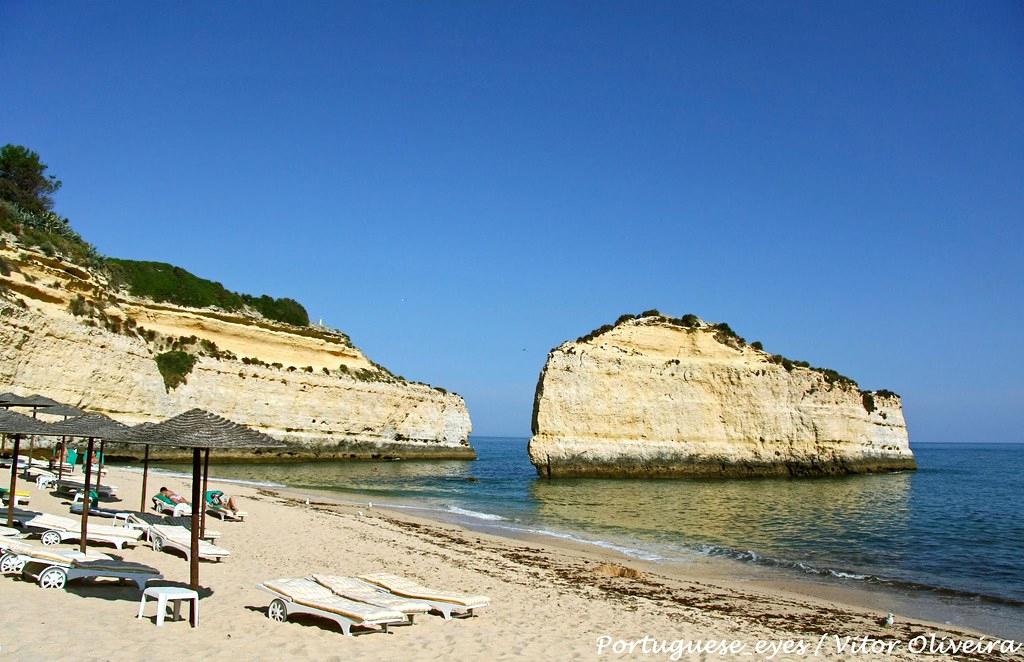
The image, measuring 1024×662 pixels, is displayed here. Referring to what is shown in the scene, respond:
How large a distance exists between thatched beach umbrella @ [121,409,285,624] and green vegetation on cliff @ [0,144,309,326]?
1429 inches

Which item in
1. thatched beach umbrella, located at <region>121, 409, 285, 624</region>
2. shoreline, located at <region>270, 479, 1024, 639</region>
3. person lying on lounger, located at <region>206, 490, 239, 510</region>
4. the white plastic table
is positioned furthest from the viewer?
person lying on lounger, located at <region>206, 490, 239, 510</region>

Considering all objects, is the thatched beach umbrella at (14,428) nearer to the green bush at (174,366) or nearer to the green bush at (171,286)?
the green bush at (174,366)

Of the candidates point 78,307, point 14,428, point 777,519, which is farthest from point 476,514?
point 78,307

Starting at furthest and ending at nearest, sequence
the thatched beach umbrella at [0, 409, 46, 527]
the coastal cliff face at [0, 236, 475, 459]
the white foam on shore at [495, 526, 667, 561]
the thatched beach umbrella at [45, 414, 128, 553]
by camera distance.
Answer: the coastal cliff face at [0, 236, 475, 459]
the white foam on shore at [495, 526, 667, 561]
the thatched beach umbrella at [0, 409, 46, 527]
the thatched beach umbrella at [45, 414, 128, 553]

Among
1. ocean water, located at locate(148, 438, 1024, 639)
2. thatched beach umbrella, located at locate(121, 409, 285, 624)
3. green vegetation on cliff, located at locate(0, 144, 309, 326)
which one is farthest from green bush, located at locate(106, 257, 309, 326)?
thatched beach umbrella, located at locate(121, 409, 285, 624)

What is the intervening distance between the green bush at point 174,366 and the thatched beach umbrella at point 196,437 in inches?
1535

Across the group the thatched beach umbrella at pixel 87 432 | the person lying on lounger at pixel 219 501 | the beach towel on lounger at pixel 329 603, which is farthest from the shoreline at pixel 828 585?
the thatched beach umbrella at pixel 87 432

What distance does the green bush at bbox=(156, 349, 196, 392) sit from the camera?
146 feet

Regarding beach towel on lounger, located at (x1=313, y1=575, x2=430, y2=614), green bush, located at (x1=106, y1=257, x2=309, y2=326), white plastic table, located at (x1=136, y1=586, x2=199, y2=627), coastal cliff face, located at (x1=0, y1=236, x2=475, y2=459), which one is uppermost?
green bush, located at (x1=106, y1=257, x2=309, y2=326)

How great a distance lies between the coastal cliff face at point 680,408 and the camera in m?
41.3

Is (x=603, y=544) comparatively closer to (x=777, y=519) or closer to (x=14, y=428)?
(x=777, y=519)

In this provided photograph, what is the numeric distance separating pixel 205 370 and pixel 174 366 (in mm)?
2168

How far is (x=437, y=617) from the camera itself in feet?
28.6

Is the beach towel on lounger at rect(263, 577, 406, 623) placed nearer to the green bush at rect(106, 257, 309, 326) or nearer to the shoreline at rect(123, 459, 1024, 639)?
the shoreline at rect(123, 459, 1024, 639)
